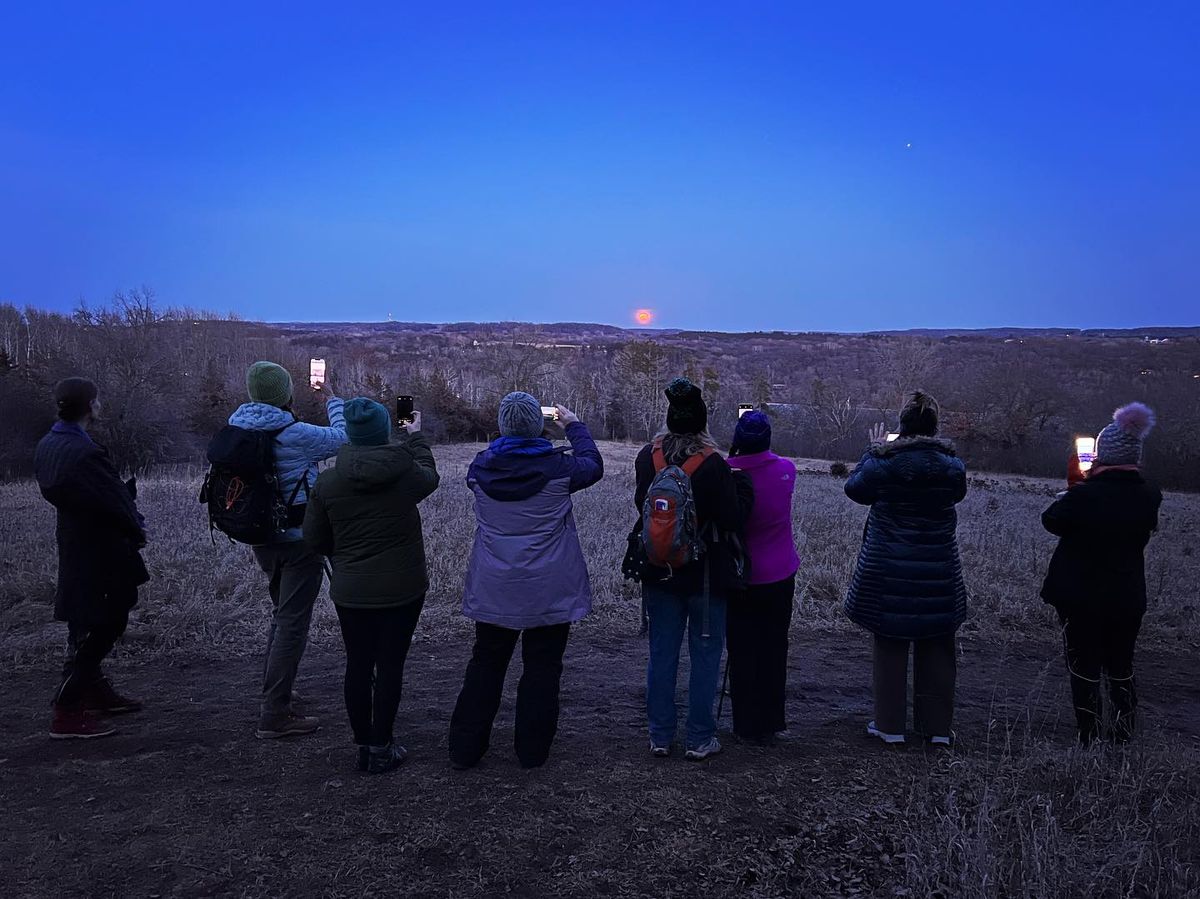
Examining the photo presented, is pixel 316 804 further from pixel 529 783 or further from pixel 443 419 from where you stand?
pixel 443 419

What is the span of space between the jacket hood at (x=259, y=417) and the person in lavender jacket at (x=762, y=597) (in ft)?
7.88

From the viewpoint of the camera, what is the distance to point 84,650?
4734 mm

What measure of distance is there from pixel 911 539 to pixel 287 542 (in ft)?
10.7

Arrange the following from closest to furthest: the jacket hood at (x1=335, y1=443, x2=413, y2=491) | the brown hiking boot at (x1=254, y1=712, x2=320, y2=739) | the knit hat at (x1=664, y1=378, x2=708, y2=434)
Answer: the jacket hood at (x1=335, y1=443, x2=413, y2=491), the knit hat at (x1=664, y1=378, x2=708, y2=434), the brown hiking boot at (x1=254, y1=712, x2=320, y2=739)

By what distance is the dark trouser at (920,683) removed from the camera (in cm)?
455

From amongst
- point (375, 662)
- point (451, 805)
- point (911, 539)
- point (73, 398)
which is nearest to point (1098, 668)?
point (911, 539)

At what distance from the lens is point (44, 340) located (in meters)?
42.7

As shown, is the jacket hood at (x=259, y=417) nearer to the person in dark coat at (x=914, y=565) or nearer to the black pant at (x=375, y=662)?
the black pant at (x=375, y=662)

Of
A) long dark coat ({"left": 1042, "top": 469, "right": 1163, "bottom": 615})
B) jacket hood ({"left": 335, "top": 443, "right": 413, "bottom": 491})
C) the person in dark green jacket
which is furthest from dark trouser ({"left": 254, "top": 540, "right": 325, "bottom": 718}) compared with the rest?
long dark coat ({"left": 1042, "top": 469, "right": 1163, "bottom": 615})

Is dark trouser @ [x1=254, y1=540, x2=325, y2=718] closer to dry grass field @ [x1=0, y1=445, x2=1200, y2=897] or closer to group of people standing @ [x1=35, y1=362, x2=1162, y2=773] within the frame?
group of people standing @ [x1=35, y1=362, x2=1162, y2=773]

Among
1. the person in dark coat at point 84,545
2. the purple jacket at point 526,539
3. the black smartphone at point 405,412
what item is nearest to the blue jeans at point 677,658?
the purple jacket at point 526,539

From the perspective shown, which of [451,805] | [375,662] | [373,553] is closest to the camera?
[451,805]

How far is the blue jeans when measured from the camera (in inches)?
169

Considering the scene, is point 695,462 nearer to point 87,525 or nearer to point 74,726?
point 87,525
